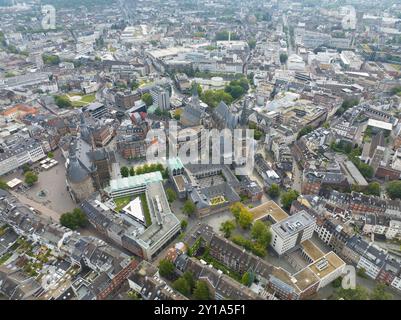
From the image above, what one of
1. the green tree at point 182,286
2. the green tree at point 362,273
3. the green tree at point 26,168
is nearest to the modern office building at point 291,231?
the green tree at point 362,273

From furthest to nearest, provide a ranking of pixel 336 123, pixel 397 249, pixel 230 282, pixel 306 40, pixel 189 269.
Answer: pixel 306 40, pixel 336 123, pixel 397 249, pixel 189 269, pixel 230 282

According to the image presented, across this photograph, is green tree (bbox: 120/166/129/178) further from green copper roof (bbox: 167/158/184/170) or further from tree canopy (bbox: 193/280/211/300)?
tree canopy (bbox: 193/280/211/300)

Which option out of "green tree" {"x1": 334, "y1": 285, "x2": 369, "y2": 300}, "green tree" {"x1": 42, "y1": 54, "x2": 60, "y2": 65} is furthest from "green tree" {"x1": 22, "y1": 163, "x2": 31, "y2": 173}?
"green tree" {"x1": 42, "y1": 54, "x2": 60, "y2": 65}

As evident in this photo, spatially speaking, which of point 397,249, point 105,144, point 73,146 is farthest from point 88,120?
point 397,249

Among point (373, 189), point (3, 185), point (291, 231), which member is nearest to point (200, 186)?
Result: point (291, 231)

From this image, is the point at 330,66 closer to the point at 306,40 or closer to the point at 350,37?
the point at 306,40
